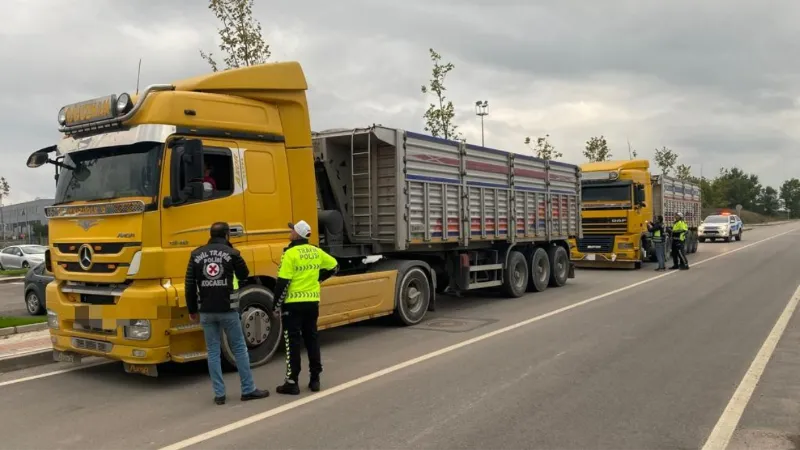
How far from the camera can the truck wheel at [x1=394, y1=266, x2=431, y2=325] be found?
9609 millimetres

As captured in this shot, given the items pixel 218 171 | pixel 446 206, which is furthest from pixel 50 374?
pixel 446 206

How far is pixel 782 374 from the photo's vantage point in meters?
6.46

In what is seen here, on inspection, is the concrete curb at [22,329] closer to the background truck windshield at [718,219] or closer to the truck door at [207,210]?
the truck door at [207,210]

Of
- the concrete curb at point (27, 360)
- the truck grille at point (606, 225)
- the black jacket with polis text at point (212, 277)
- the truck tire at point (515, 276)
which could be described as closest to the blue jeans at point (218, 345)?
the black jacket with polis text at point (212, 277)

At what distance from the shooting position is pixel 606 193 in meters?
18.6

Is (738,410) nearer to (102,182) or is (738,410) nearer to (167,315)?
(167,315)

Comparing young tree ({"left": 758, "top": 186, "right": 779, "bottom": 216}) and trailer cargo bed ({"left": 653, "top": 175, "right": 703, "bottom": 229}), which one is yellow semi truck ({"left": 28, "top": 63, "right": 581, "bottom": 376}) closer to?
trailer cargo bed ({"left": 653, "top": 175, "right": 703, "bottom": 229})

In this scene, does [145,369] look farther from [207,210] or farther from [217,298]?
[207,210]

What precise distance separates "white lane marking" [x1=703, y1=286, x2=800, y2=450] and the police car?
31.2 m

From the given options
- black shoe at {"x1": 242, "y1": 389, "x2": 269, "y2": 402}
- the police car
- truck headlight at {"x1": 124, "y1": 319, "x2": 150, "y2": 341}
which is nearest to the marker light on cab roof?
truck headlight at {"x1": 124, "y1": 319, "x2": 150, "y2": 341}

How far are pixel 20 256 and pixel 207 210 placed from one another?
22295 mm

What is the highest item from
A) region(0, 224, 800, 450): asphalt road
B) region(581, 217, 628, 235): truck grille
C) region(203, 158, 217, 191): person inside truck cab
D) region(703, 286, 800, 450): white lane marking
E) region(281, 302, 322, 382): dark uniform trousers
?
region(203, 158, 217, 191): person inside truck cab

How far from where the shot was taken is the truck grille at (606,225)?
18.3 m

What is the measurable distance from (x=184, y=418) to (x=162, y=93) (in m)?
3.32
